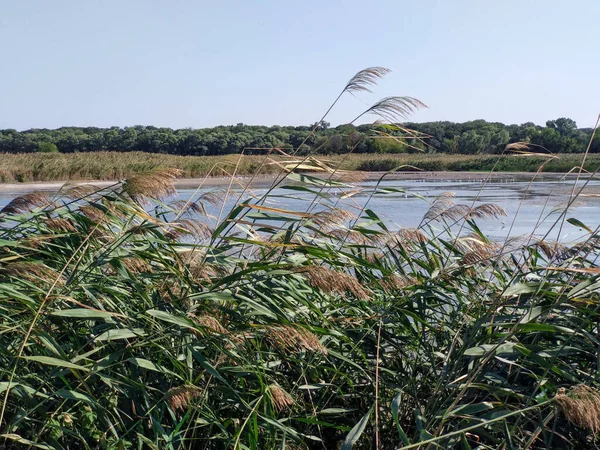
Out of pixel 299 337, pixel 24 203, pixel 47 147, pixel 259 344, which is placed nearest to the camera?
pixel 299 337

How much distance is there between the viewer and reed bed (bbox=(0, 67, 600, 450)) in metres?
2.67

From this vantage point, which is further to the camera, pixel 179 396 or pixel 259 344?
pixel 259 344

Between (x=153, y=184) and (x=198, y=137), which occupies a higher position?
(x=153, y=184)

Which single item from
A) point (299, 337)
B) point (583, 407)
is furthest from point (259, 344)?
point (583, 407)

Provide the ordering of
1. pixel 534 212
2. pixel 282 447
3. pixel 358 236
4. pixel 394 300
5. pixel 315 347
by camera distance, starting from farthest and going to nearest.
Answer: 1. pixel 534 212
2. pixel 358 236
3. pixel 394 300
4. pixel 282 447
5. pixel 315 347

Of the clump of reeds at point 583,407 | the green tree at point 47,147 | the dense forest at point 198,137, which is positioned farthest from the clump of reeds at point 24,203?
the green tree at point 47,147

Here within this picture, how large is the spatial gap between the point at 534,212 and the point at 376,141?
12.4m

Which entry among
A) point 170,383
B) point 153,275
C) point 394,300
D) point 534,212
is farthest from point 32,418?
point 534,212

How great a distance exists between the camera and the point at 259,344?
2.93 metres

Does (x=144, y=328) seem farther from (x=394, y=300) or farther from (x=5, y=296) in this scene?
(x=394, y=300)

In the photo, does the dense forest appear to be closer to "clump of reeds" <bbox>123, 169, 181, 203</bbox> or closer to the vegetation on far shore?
the vegetation on far shore

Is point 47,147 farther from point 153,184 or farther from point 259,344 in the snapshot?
point 259,344

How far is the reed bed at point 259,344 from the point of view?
2670 mm

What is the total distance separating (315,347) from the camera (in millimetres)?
2314
